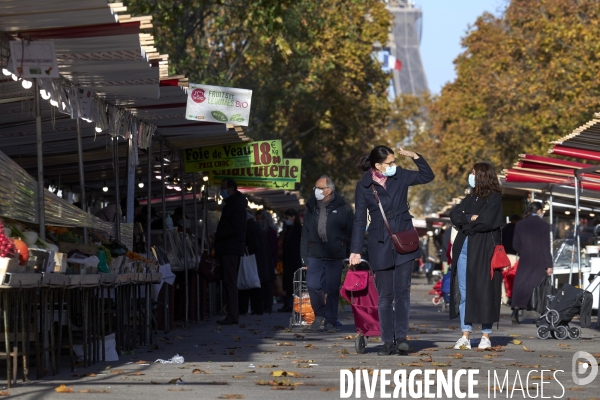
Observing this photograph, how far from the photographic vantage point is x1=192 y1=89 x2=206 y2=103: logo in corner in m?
14.0

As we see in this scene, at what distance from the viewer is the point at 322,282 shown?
15641 millimetres

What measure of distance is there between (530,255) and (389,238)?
7925 mm

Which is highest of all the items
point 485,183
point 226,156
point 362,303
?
point 226,156

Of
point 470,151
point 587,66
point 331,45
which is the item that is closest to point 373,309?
point 587,66

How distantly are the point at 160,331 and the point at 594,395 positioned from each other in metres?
A: 8.29

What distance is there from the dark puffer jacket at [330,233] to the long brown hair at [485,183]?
3.22m

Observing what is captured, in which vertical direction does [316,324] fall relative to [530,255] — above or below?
below

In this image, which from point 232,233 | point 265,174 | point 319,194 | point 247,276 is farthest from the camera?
point 265,174

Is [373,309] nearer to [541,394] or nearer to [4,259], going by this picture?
[541,394]

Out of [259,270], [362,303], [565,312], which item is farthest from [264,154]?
[362,303]

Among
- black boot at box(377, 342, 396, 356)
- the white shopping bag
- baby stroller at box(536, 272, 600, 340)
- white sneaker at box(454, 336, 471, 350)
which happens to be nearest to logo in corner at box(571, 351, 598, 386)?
white sneaker at box(454, 336, 471, 350)

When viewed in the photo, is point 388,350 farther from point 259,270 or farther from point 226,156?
point 259,270

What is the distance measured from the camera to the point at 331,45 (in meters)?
44.7

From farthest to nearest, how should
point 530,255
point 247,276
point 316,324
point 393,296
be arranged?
point 247,276, point 530,255, point 316,324, point 393,296
